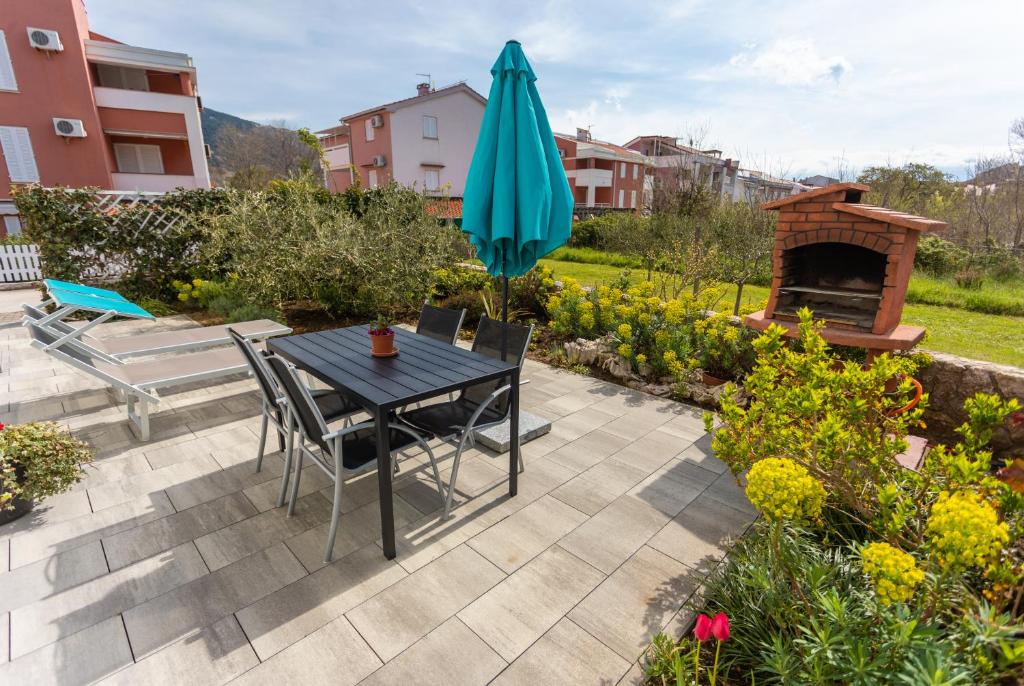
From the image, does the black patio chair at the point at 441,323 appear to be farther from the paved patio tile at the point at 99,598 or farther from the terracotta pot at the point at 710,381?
the terracotta pot at the point at 710,381

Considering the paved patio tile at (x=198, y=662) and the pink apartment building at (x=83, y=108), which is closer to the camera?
the paved patio tile at (x=198, y=662)

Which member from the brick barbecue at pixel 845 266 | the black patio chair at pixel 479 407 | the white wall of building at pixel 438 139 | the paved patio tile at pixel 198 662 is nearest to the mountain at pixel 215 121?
the white wall of building at pixel 438 139

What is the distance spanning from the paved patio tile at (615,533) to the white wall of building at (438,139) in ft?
A: 81.0

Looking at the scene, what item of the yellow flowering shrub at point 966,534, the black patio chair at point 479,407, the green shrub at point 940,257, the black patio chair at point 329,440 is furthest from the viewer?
the green shrub at point 940,257

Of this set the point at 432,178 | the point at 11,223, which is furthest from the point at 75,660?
the point at 432,178

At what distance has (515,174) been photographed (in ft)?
10.8

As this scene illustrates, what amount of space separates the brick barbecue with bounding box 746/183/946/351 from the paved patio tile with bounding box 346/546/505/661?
3337 mm

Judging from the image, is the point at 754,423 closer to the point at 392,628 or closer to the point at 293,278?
the point at 392,628

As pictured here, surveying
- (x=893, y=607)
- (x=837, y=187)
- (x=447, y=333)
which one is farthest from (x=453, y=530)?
(x=837, y=187)

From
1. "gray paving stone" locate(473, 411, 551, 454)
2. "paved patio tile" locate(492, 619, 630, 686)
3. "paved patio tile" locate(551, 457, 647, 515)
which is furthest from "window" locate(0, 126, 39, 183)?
"paved patio tile" locate(492, 619, 630, 686)

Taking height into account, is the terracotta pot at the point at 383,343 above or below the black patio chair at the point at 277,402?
above

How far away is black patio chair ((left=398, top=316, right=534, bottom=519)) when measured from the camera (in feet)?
9.66

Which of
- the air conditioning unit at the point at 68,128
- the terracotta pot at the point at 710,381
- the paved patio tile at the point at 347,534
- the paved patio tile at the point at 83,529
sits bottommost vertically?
the paved patio tile at the point at 347,534

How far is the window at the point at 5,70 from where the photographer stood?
48.4 feet
